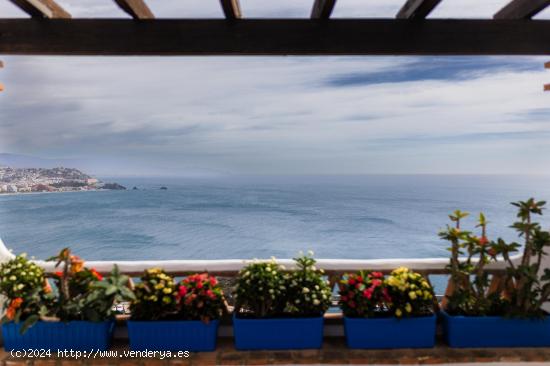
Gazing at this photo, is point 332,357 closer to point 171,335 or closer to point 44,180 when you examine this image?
point 171,335

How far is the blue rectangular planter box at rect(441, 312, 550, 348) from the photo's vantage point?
3.05 meters

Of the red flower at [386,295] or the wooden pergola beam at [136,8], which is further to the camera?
the red flower at [386,295]

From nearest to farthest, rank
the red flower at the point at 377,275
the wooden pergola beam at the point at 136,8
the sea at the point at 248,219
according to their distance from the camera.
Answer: the wooden pergola beam at the point at 136,8, the red flower at the point at 377,275, the sea at the point at 248,219

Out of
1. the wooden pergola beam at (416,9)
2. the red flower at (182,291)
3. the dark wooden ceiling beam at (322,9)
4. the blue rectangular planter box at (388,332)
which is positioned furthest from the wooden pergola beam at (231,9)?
the blue rectangular planter box at (388,332)

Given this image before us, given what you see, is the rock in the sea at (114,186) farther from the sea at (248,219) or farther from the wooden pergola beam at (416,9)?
the wooden pergola beam at (416,9)

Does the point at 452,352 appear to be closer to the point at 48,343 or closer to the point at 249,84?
the point at 48,343

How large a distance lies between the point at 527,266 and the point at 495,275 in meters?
0.35

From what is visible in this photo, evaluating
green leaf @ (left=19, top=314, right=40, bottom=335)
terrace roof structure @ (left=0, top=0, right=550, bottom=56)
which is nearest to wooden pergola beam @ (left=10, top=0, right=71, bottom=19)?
terrace roof structure @ (left=0, top=0, right=550, bottom=56)

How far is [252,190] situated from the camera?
74.8 m

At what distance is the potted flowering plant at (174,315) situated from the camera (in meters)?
2.95

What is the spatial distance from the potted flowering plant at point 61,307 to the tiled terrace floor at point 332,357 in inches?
4.6

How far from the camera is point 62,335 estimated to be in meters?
2.95

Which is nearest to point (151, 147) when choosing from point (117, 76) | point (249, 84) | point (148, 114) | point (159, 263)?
point (148, 114)

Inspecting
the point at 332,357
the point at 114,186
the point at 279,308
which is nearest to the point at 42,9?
the point at 279,308
